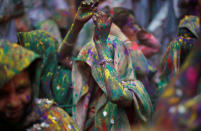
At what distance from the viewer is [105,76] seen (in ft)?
9.50

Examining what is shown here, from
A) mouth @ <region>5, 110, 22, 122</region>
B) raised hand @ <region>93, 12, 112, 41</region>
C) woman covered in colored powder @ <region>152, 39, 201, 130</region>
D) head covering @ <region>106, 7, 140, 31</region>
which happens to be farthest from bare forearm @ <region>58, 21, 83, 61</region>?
woman covered in colored powder @ <region>152, 39, 201, 130</region>

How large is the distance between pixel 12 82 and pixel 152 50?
3.49m

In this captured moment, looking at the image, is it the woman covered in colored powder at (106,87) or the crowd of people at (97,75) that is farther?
the woman covered in colored powder at (106,87)

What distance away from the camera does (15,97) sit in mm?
2176

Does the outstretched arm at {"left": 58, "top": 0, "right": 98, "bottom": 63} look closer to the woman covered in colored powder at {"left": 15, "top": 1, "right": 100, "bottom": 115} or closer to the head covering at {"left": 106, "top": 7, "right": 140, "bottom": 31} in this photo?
the woman covered in colored powder at {"left": 15, "top": 1, "right": 100, "bottom": 115}

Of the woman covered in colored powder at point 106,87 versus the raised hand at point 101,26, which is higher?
the raised hand at point 101,26

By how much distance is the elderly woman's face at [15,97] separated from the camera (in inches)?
85.1

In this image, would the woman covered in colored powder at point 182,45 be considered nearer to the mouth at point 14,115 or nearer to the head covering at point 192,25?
the head covering at point 192,25

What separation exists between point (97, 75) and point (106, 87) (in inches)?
16.0

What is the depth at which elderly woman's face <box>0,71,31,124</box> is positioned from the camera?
2162 millimetres

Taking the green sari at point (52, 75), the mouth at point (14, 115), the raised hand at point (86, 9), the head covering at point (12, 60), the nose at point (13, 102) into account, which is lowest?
the green sari at point (52, 75)

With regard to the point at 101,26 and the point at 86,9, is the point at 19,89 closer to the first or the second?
the point at 101,26

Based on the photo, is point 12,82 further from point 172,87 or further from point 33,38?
point 33,38

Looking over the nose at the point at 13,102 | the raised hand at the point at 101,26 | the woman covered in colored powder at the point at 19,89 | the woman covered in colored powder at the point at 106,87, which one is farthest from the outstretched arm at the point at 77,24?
the nose at the point at 13,102
